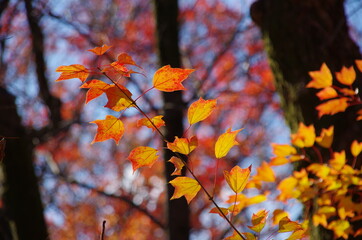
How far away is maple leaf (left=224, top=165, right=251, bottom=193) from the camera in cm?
127

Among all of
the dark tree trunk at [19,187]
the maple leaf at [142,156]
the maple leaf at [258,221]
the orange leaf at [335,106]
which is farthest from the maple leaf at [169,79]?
the dark tree trunk at [19,187]

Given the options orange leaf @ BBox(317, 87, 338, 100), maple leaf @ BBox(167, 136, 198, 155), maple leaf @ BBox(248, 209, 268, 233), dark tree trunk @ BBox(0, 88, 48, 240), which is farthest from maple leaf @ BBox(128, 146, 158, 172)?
dark tree trunk @ BBox(0, 88, 48, 240)

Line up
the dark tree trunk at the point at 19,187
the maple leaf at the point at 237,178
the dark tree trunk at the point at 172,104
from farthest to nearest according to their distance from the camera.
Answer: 1. the dark tree trunk at the point at 172,104
2. the dark tree trunk at the point at 19,187
3. the maple leaf at the point at 237,178

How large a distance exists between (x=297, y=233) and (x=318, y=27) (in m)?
1.77

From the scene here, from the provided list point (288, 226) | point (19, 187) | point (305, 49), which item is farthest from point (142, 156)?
point (19, 187)

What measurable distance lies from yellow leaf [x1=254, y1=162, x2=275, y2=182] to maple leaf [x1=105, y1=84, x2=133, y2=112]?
31.1 inches

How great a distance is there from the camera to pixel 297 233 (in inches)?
50.8

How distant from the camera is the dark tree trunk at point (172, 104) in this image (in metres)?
3.49

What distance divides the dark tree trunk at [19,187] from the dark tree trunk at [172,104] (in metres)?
1.03

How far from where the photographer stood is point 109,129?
1.27 meters

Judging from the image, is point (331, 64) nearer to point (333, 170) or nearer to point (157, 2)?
point (333, 170)

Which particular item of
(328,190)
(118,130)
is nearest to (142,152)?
(118,130)

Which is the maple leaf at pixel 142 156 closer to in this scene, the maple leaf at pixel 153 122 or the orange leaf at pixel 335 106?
the maple leaf at pixel 153 122

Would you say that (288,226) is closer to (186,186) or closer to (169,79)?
(186,186)
